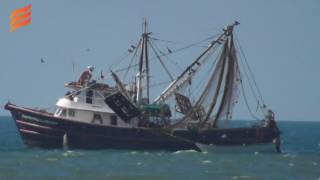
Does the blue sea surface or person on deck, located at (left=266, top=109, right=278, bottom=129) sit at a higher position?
person on deck, located at (left=266, top=109, right=278, bottom=129)

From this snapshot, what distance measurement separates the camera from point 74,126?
200ft

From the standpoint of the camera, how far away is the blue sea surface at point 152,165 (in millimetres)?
44969

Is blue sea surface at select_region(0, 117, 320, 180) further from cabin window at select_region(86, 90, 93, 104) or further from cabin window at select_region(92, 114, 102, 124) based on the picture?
cabin window at select_region(86, 90, 93, 104)

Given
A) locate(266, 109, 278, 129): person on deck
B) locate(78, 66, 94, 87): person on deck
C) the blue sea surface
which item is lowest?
the blue sea surface

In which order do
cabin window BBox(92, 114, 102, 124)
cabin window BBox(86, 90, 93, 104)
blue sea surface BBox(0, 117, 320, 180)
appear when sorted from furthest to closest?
cabin window BBox(86, 90, 93, 104), cabin window BBox(92, 114, 102, 124), blue sea surface BBox(0, 117, 320, 180)

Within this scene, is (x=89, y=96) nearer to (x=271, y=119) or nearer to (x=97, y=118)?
(x=97, y=118)

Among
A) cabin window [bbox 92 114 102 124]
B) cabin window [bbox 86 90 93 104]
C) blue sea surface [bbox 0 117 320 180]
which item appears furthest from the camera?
cabin window [bbox 86 90 93 104]

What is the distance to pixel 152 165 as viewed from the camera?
50.9 metres

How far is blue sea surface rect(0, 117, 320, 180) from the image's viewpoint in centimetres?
4497

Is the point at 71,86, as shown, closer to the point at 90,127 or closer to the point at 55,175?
the point at 90,127

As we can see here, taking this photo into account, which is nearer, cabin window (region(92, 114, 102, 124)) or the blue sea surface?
the blue sea surface

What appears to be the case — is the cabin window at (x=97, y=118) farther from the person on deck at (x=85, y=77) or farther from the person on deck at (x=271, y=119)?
the person on deck at (x=271, y=119)

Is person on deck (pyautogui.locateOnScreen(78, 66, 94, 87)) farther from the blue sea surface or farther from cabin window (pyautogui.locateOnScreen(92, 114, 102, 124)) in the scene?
the blue sea surface

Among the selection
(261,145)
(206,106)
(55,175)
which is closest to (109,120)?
(206,106)
